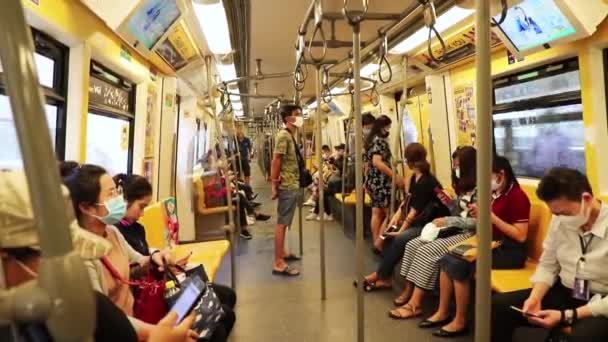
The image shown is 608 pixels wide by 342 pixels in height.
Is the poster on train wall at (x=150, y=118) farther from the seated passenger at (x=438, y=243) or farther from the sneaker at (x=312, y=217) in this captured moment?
the sneaker at (x=312, y=217)

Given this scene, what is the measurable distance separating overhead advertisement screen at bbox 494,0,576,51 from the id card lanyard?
1.41m

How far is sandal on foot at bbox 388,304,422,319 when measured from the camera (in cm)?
315

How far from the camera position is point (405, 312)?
125 inches

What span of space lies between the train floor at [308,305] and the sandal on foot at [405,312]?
5cm

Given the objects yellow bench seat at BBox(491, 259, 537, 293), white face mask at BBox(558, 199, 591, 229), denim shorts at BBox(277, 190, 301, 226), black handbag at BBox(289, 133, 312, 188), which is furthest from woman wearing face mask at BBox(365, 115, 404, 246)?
white face mask at BBox(558, 199, 591, 229)

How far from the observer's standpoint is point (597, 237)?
1.97 meters

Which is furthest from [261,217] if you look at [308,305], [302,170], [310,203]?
[308,305]

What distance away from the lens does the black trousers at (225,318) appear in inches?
83.3

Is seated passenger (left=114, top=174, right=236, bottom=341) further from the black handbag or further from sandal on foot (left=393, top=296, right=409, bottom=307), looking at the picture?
the black handbag

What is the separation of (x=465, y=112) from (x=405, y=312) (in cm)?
240

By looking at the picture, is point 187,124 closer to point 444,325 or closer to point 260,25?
point 260,25

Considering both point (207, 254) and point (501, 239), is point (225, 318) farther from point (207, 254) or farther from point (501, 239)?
point (501, 239)

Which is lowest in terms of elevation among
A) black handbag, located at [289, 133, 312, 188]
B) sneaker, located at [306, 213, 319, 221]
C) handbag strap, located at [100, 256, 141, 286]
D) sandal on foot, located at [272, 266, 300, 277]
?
sandal on foot, located at [272, 266, 300, 277]

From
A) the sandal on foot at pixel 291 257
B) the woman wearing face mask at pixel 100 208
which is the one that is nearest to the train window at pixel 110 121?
the woman wearing face mask at pixel 100 208
